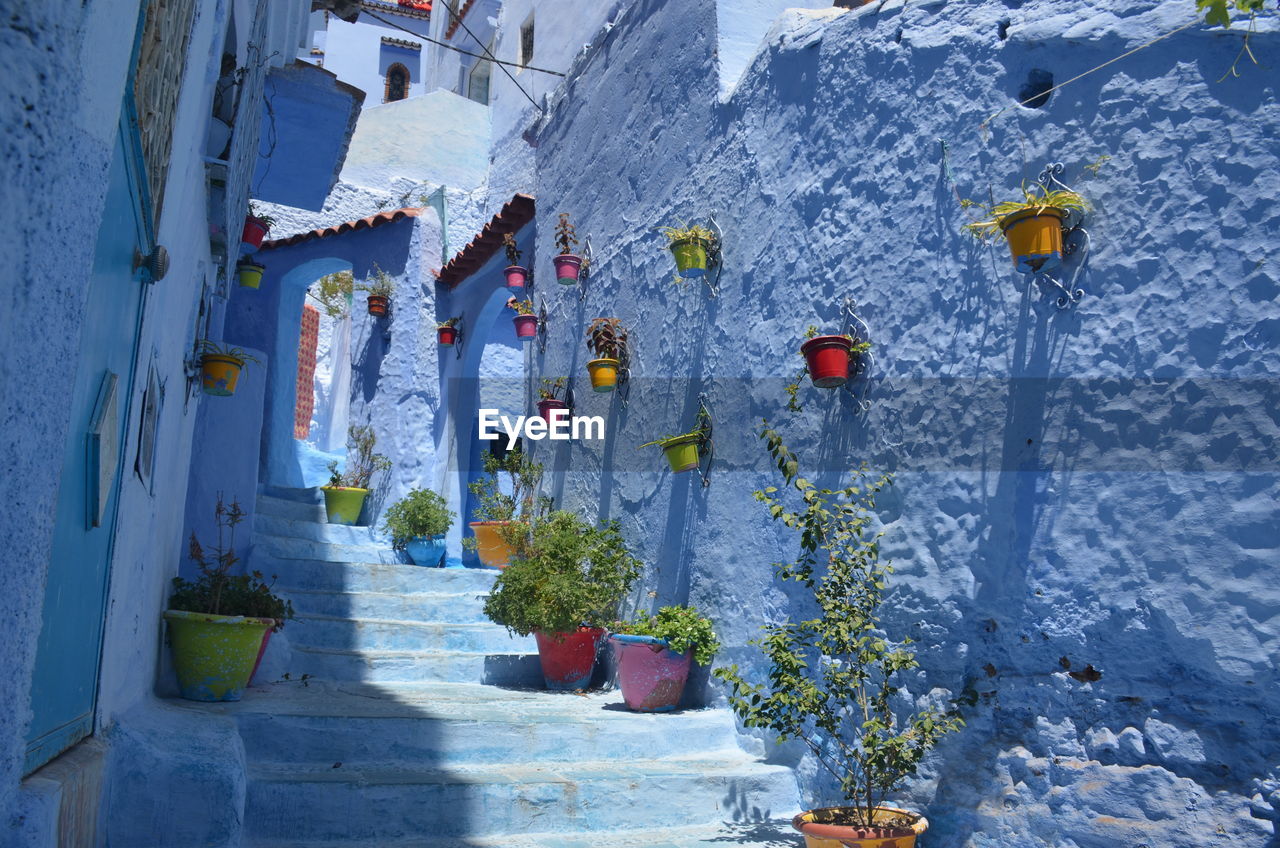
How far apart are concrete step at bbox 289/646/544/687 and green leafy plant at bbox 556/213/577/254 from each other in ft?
11.2

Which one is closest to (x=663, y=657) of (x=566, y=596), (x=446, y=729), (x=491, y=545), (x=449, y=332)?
(x=566, y=596)

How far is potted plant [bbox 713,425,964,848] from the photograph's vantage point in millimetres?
4285

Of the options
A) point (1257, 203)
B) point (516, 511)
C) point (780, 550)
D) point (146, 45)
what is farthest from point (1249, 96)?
point (516, 511)

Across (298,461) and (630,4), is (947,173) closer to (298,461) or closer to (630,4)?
(630,4)

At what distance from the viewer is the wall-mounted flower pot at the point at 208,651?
523cm

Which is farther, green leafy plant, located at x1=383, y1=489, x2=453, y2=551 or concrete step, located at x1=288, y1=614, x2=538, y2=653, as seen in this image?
green leafy plant, located at x1=383, y1=489, x2=453, y2=551

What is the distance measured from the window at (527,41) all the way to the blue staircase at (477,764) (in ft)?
27.1

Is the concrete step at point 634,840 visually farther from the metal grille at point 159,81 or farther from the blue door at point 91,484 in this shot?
the metal grille at point 159,81

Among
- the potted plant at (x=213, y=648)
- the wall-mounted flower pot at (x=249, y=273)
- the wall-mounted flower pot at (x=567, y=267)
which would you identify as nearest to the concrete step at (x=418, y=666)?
the potted plant at (x=213, y=648)

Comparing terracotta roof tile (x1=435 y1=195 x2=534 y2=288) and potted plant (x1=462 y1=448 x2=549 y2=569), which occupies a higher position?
terracotta roof tile (x1=435 y1=195 x2=534 y2=288)

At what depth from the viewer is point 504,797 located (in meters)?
4.73

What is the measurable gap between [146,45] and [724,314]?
4104 millimetres

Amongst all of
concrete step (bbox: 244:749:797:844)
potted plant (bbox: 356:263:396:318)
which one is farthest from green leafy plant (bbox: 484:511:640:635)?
potted plant (bbox: 356:263:396:318)

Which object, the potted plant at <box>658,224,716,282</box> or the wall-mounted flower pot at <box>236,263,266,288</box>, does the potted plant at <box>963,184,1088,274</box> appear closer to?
the potted plant at <box>658,224,716,282</box>
